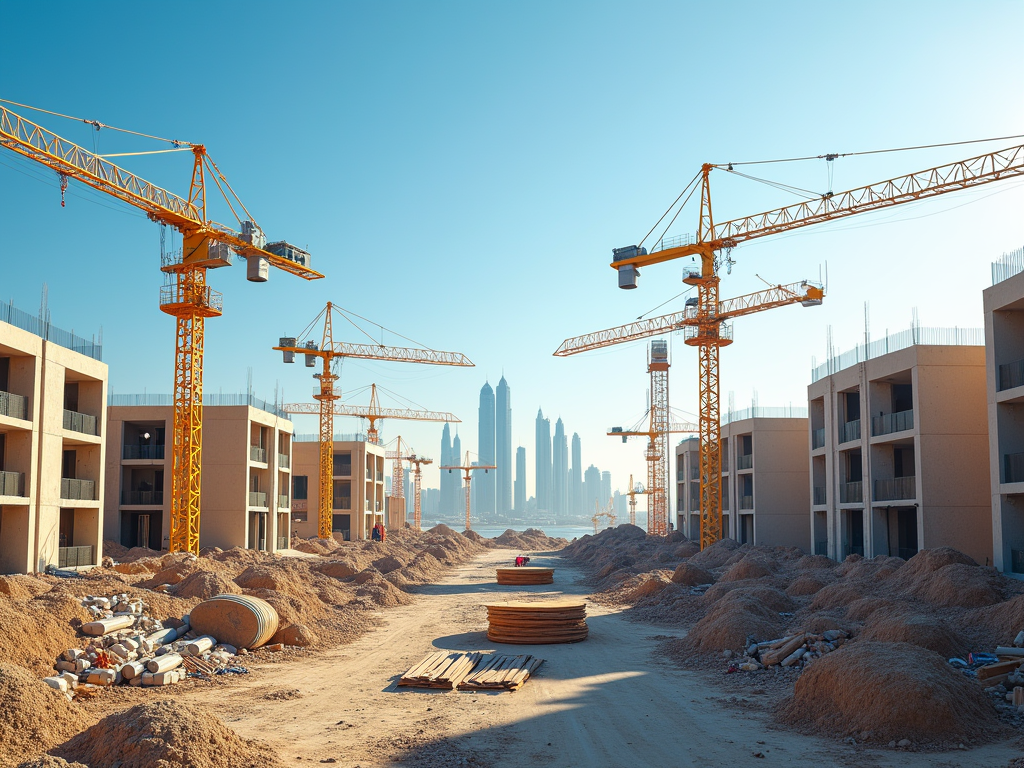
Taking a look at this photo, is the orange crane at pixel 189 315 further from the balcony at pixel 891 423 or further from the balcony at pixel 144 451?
the balcony at pixel 891 423

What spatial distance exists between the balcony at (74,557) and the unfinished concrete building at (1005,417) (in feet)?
95.0

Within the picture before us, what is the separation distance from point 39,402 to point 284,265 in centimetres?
2106

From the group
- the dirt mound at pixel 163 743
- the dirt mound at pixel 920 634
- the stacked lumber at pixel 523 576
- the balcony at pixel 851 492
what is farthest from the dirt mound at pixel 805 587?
the dirt mound at pixel 163 743

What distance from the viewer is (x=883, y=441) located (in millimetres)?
30625

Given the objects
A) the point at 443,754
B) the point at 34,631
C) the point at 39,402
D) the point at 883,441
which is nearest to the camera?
the point at 443,754

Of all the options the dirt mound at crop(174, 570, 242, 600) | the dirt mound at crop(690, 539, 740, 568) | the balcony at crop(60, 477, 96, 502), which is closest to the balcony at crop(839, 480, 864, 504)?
the dirt mound at crop(690, 539, 740, 568)

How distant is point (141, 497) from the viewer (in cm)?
3975

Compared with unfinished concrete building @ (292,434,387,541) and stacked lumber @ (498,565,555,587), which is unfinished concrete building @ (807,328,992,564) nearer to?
stacked lumber @ (498,565,555,587)

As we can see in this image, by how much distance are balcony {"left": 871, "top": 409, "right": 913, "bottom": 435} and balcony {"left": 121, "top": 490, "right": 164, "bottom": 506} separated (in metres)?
32.3

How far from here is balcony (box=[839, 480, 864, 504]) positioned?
3338 centimetres

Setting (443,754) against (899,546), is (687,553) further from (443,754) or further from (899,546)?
(443,754)

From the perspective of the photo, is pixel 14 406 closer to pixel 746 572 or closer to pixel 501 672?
pixel 501 672

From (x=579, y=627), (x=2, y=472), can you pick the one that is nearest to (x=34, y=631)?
(x=579, y=627)

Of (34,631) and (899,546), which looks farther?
(899,546)
